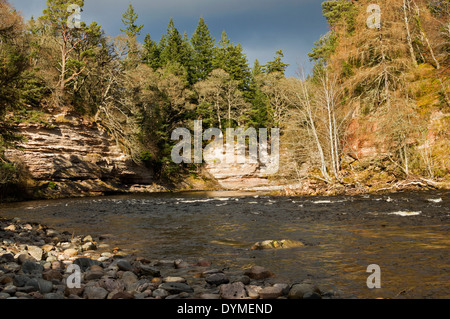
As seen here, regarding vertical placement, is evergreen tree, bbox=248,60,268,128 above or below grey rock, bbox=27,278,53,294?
above

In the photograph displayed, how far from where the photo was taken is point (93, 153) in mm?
28938

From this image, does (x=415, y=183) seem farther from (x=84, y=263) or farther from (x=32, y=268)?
(x=32, y=268)

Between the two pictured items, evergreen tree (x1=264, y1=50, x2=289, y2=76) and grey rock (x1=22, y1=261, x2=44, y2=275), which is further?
evergreen tree (x1=264, y1=50, x2=289, y2=76)

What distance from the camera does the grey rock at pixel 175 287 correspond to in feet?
13.8

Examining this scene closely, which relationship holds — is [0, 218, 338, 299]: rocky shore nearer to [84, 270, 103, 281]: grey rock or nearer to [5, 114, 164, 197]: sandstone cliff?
[84, 270, 103, 281]: grey rock

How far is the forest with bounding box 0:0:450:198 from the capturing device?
20.0 m

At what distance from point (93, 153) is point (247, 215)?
21781 millimetres

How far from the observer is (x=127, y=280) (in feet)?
15.3
